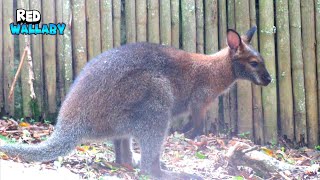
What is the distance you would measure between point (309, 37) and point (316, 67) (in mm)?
389

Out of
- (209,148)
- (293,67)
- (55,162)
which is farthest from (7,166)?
(293,67)

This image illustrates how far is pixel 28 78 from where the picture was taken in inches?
312

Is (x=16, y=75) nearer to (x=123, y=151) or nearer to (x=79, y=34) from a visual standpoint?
(x=79, y=34)

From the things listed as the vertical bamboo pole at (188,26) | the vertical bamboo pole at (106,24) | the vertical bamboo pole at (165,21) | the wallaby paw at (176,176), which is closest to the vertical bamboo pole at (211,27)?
the vertical bamboo pole at (188,26)

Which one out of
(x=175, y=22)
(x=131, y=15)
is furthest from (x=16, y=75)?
(x=175, y=22)

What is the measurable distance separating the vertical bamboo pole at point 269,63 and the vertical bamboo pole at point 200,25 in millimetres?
729

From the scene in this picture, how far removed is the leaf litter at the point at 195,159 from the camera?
604cm

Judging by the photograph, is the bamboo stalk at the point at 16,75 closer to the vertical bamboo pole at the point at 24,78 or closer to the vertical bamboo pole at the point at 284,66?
the vertical bamboo pole at the point at 24,78

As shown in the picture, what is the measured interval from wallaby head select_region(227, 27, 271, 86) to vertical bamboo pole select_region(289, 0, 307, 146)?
1145mm

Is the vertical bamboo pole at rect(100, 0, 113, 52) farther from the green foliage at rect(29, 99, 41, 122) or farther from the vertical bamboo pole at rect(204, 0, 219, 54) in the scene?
the vertical bamboo pole at rect(204, 0, 219, 54)

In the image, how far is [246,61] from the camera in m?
7.07

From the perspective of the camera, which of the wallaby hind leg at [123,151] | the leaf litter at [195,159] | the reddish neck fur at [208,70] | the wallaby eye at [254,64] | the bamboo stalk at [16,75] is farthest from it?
the bamboo stalk at [16,75]

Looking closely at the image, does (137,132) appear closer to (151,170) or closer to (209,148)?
(151,170)

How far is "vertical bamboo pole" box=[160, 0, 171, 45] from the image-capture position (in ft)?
26.6
